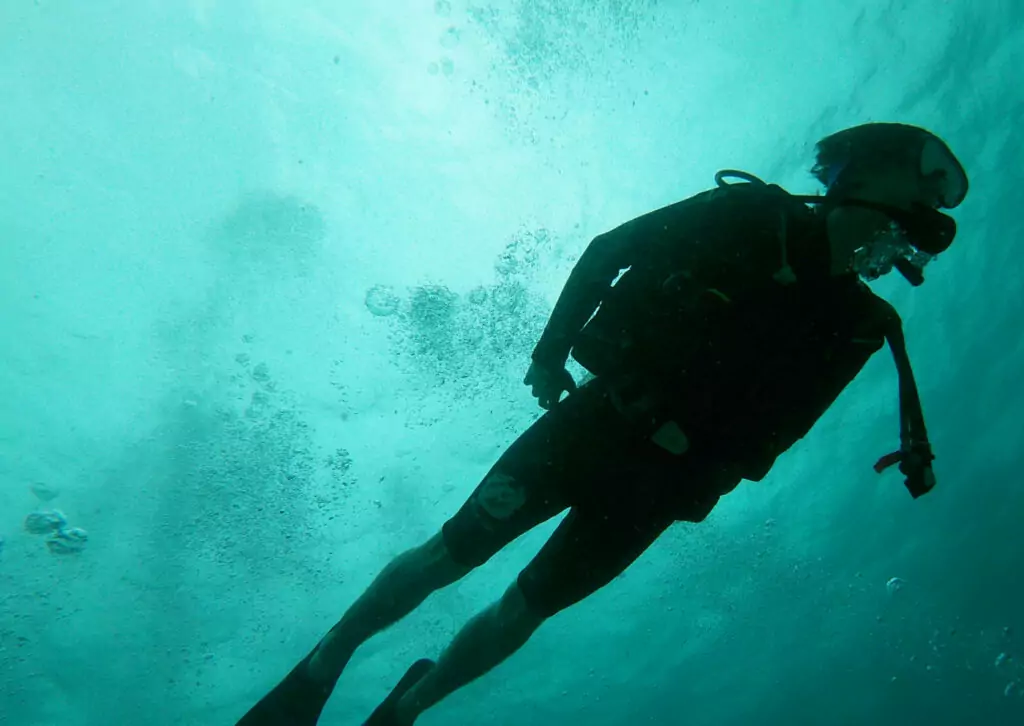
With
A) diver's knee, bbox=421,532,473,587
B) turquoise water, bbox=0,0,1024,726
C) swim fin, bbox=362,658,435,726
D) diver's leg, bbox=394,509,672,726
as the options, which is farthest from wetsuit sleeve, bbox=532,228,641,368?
turquoise water, bbox=0,0,1024,726

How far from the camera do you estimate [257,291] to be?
10961 mm

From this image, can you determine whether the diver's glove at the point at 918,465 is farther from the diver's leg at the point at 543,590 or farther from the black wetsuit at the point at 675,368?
the diver's leg at the point at 543,590

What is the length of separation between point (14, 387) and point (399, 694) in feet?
39.8

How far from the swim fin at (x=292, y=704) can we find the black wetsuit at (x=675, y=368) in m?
0.96

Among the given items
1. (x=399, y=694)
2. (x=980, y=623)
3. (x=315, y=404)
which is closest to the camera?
(x=399, y=694)

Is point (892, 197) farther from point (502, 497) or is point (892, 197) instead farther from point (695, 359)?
point (502, 497)

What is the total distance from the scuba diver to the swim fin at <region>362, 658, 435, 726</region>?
1.25 feet

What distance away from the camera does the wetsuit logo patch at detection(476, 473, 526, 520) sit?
2.42m

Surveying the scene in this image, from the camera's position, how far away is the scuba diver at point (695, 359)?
2.31 metres

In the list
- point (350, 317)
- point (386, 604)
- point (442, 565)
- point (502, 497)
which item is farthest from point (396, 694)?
point (350, 317)

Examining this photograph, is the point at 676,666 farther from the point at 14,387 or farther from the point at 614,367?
the point at 614,367

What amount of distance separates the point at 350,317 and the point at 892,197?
9959mm

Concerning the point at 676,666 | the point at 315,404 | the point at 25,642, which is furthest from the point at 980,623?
the point at 25,642

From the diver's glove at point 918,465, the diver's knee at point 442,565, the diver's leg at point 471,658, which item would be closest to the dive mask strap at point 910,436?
the diver's glove at point 918,465
